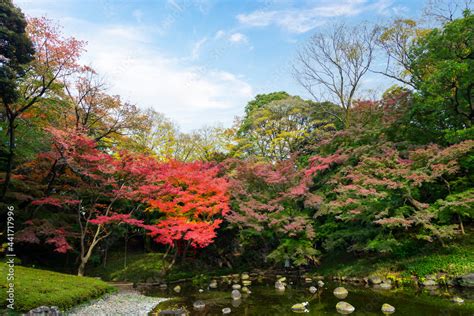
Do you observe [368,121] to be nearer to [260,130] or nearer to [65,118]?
[260,130]

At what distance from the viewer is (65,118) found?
1659 cm

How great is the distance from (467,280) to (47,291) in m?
13.1

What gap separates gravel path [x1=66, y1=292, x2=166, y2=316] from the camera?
878 cm

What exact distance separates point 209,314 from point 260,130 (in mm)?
17468

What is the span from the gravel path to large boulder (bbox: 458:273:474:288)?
414 inches

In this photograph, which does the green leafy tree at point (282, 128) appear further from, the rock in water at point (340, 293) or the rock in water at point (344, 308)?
the rock in water at point (344, 308)

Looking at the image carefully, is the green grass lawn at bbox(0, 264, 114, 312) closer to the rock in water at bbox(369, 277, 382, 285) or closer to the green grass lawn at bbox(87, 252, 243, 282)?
the green grass lawn at bbox(87, 252, 243, 282)

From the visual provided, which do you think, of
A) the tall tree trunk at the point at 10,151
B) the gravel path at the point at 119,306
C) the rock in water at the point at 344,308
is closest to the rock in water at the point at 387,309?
the rock in water at the point at 344,308

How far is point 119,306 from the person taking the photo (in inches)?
387

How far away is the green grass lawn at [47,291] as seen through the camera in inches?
287

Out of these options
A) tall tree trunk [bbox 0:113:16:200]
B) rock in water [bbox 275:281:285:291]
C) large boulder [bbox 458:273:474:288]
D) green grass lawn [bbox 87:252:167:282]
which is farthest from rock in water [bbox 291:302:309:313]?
tall tree trunk [bbox 0:113:16:200]

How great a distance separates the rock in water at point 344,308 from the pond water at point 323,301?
0.47 ft

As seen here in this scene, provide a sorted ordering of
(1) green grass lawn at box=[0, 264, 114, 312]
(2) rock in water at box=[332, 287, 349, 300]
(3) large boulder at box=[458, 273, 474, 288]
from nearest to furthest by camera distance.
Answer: (1) green grass lawn at box=[0, 264, 114, 312], (3) large boulder at box=[458, 273, 474, 288], (2) rock in water at box=[332, 287, 349, 300]

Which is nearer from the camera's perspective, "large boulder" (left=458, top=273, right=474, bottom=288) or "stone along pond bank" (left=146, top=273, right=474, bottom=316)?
"stone along pond bank" (left=146, top=273, right=474, bottom=316)
